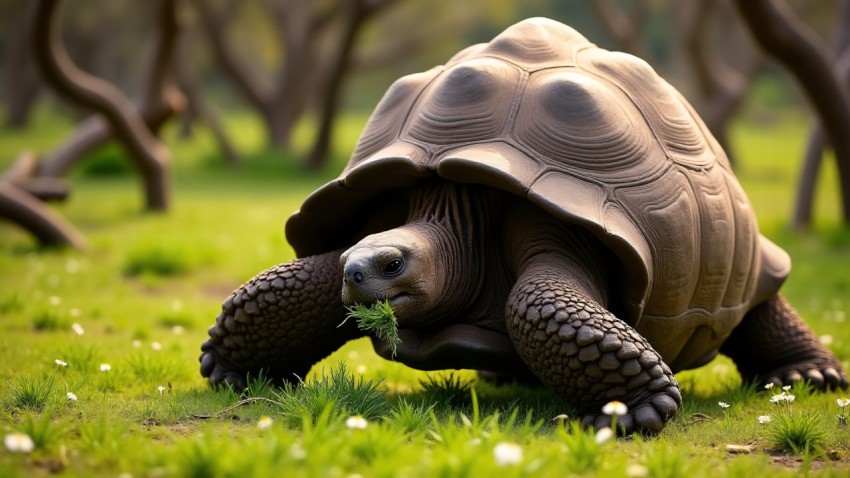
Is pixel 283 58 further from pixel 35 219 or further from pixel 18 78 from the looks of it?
pixel 18 78

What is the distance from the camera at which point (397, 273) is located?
3410 millimetres

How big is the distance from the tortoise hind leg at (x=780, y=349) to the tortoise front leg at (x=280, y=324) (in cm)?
193

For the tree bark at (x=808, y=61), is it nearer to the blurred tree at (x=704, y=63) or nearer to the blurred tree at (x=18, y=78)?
the blurred tree at (x=704, y=63)

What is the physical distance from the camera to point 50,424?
310 centimetres

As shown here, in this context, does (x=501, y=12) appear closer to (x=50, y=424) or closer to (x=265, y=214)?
(x=265, y=214)

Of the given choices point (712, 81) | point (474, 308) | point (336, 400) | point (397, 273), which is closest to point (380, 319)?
point (397, 273)

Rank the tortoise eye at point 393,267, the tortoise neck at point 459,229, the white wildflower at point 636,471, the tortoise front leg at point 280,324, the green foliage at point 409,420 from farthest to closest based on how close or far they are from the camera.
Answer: the tortoise front leg at point 280,324, the tortoise neck at point 459,229, the tortoise eye at point 393,267, the green foliage at point 409,420, the white wildflower at point 636,471

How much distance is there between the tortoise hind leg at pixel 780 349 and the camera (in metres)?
4.43

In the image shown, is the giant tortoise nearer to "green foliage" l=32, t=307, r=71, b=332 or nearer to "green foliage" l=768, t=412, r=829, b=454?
"green foliage" l=768, t=412, r=829, b=454

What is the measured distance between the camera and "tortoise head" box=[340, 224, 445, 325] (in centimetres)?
335

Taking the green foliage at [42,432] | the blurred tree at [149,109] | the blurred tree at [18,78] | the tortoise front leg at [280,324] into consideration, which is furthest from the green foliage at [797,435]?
the blurred tree at [18,78]

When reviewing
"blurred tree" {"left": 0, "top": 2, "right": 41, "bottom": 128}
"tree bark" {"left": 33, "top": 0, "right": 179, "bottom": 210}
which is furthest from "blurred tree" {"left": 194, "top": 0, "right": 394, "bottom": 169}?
"blurred tree" {"left": 0, "top": 2, "right": 41, "bottom": 128}

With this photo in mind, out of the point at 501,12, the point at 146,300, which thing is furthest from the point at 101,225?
the point at 501,12

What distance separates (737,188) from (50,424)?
9.73ft
